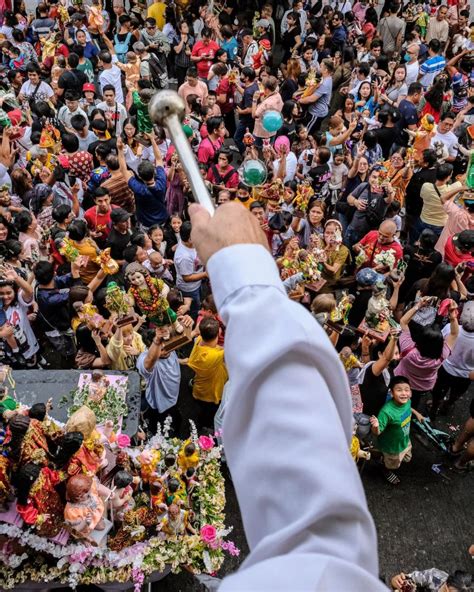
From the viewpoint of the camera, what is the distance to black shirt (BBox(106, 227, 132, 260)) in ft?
20.8

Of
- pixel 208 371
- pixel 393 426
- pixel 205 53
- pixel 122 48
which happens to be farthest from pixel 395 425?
pixel 122 48

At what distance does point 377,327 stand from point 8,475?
11.3 ft

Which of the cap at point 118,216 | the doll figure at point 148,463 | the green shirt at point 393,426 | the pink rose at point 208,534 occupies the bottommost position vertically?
the green shirt at point 393,426

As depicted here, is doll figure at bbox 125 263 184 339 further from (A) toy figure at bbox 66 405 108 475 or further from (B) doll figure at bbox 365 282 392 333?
(B) doll figure at bbox 365 282 392 333

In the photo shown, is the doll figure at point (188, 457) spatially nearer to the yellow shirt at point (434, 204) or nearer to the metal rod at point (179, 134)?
the metal rod at point (179, 134)

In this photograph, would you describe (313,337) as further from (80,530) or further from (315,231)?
(315,231)

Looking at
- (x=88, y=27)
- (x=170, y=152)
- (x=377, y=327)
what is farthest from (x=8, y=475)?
(x=88, y=27)

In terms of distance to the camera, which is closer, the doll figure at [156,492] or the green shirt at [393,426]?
the doll figure at [156,492]

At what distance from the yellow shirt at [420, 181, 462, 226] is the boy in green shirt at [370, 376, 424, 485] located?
2860mm

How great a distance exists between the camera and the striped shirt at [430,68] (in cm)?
1042

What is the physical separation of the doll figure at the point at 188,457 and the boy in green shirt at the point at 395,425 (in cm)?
161

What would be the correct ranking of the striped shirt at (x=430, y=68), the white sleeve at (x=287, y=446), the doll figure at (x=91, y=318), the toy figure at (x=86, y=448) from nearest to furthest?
the white sleeve at (x=287, y=446) < the toy figure at (x=86, y=448) < the doll figure at (x=91, y=318) < the striped shirt at (x=430, y=68)

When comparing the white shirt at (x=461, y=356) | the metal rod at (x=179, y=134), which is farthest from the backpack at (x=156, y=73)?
the metal rod at (x=179, y=134)

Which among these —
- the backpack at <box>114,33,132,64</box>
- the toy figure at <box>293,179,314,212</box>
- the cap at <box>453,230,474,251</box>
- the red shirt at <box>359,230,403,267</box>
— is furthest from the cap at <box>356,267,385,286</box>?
the backpack at <box>114,33,132,64</box>
